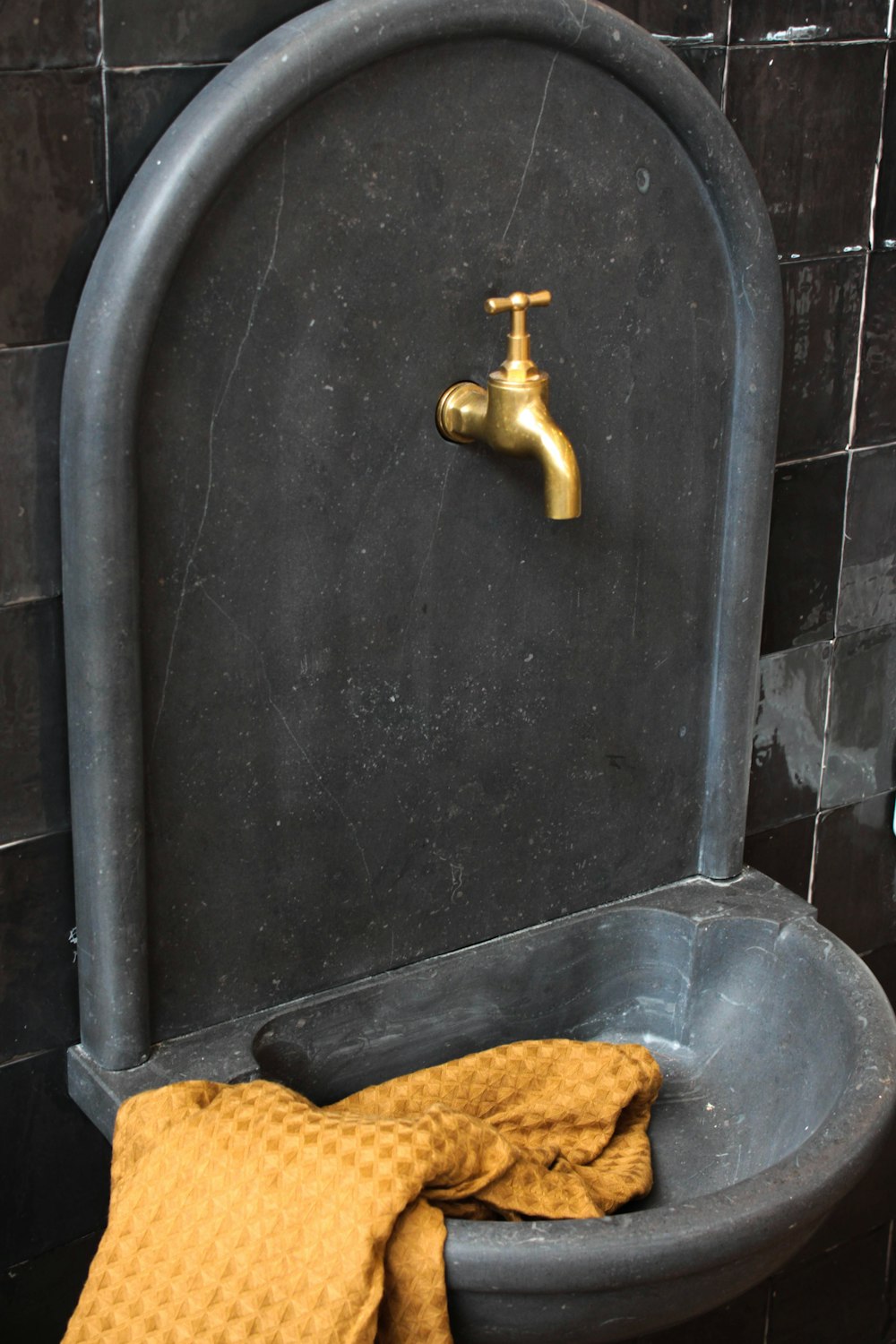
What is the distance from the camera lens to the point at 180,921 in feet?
4.30

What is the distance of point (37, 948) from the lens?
1.30 metres

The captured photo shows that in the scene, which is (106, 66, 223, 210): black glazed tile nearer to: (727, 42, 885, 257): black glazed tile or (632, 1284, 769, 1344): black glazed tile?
(727, 42, 885, 257): black glazed tile

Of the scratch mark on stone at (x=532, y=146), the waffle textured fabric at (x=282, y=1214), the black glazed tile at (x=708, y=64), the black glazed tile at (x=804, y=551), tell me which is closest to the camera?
the waffle textured fabric at (x=282, y=1214)

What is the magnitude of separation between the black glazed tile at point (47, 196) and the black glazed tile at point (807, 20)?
1.99ft

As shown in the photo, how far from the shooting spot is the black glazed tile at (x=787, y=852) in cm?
177

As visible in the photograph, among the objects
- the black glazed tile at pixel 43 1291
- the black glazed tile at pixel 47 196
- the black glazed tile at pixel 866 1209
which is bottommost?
the black glazed tile at pixel 866 1209

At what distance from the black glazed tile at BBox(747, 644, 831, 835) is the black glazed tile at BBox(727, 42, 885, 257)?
43cm

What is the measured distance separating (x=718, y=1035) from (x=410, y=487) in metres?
0.62

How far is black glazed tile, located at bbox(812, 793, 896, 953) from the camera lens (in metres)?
1.84

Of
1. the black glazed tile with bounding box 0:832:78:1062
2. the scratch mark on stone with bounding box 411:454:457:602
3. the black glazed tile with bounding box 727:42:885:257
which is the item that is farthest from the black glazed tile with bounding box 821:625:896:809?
the black glazed tile with bounding box 0:832:78:1062

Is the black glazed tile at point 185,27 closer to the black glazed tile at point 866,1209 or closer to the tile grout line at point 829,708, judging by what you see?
the tile grout line at point 829,708

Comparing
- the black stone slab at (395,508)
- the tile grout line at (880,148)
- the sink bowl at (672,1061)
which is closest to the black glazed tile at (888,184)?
the tile grout line at (880,148)

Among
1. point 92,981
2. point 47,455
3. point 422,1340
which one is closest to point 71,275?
point 47,455

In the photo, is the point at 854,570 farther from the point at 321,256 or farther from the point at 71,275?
the point at 71,275
